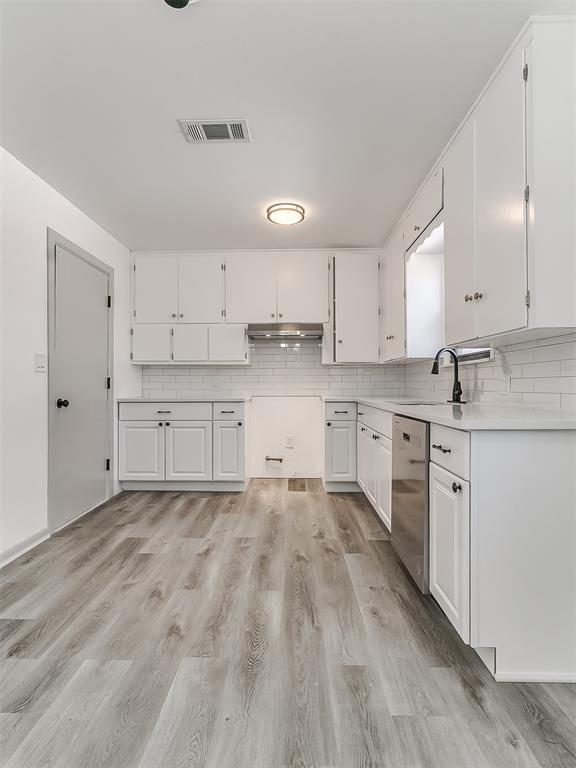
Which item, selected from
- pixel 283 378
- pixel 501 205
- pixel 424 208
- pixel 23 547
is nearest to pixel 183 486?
pixel 283 378

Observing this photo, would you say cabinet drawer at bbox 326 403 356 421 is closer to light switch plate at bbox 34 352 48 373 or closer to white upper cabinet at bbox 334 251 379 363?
white upper cabinet at bbox 334 251 379 363

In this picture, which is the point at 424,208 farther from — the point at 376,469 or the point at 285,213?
the point at 376,469

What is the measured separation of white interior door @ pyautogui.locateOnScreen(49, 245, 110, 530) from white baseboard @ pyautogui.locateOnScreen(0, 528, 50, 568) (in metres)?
0.12

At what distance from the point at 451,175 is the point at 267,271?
2245 millimetres

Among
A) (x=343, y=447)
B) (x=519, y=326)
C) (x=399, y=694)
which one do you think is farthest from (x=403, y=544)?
(x=343, y=447)

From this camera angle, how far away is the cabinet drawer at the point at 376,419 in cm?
271

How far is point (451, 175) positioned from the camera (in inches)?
89.6

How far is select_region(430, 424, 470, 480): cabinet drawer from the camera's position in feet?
4.80

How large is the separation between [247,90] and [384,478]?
236 cm

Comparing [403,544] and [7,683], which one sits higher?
[403,544]

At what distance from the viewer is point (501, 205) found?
175 cm

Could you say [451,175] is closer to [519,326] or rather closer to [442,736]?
[519,326]

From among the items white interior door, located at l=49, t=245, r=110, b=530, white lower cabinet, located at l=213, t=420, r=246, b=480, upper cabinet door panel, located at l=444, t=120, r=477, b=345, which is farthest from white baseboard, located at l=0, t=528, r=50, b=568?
upper cabinet door panel, located at l=444, t=120, r=477, b=345

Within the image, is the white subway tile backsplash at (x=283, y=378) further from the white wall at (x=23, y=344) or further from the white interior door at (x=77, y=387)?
the white wall at (x=23, y=344)
